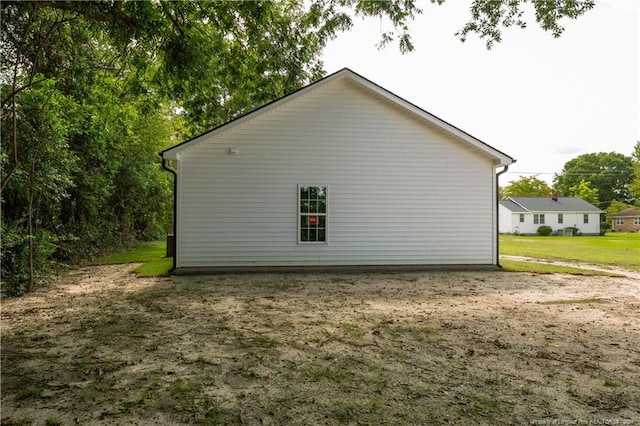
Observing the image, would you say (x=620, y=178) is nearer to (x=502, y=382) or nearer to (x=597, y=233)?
(x=597, y=233)

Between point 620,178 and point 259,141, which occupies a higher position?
point 620,178

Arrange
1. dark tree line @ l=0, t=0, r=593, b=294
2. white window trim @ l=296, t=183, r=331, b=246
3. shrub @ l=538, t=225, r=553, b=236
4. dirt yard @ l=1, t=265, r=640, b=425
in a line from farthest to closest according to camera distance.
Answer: shrub @ l=538, t=225, r=553, b=236, white window trim @ l=296, t=183, r=331, b=246, dark tree line @ l=0, t=0, r=593, b=294, dirt yard @ l=1, t=265, r=640, b=425

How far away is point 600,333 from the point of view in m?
4.81

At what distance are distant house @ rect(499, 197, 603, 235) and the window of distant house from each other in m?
37.3

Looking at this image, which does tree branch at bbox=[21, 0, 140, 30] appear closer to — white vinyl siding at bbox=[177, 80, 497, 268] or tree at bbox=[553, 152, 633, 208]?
Result: white vinyl siding at bbox=[177, 80, 497, 268]

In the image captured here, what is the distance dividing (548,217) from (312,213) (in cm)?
4077

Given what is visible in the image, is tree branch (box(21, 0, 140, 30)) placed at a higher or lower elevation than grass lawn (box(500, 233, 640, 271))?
higher

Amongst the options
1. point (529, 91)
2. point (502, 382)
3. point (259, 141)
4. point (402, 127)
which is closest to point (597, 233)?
point (529, 91)

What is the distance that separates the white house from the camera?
989 centimetres

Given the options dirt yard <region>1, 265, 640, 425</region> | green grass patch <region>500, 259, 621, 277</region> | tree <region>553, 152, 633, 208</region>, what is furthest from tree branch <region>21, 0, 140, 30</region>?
tree <region>553, 152, 633, 208</region>

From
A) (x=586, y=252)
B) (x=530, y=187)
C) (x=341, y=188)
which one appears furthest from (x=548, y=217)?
(x=341, y=188)

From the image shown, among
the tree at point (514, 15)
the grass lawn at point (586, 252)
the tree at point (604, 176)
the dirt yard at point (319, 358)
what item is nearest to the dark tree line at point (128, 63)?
the tree at point (514, 15)

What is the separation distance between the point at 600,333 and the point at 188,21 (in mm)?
8225

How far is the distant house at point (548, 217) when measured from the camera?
134 ft
